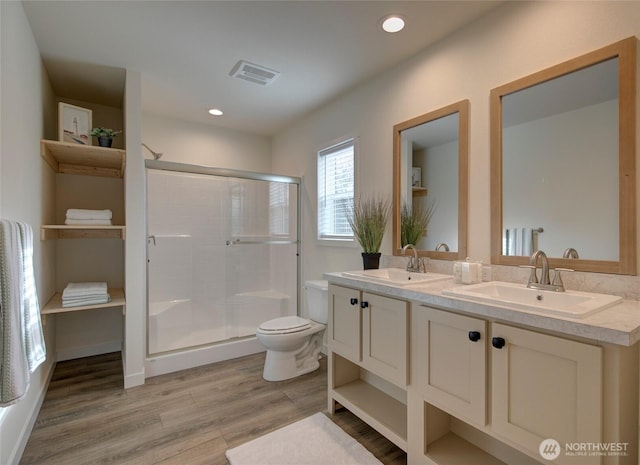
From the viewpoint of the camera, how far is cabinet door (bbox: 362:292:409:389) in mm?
1607

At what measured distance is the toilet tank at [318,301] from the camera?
274 cm

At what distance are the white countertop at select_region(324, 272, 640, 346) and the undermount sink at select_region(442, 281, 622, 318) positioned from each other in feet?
0.07

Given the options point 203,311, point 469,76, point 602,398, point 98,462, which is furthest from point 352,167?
point 98,462

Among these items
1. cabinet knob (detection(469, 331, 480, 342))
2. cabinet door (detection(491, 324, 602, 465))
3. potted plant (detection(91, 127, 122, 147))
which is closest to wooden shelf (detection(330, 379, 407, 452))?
cabinet door (detection(491, 324, 602, 465))

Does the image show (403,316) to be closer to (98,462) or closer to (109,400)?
(98,462)

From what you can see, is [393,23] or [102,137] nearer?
[393,23]

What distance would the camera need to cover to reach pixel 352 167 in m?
2.86

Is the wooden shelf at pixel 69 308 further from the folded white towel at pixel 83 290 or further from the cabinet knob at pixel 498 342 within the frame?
the cabinet knob at pixel 498 342

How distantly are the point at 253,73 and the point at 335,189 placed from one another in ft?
4.05

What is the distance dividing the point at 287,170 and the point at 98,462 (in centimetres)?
306

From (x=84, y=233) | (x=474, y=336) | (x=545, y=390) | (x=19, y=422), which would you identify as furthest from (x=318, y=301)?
(x=84, y=233)

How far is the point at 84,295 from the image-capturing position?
2.39m

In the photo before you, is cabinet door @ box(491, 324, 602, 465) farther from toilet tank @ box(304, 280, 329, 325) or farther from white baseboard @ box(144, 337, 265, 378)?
white baseboard @ box(144, 337, 265, 378)

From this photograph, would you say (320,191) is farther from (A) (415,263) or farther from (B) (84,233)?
(B) (84,233)
